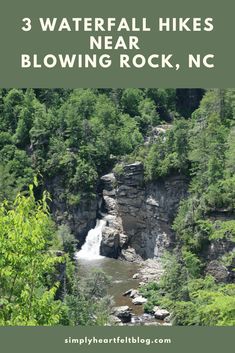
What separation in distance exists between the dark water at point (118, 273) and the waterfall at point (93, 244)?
1370mm

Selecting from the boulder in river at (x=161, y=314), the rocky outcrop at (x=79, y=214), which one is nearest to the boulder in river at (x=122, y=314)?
the boulder in river at (x=161, y=314)

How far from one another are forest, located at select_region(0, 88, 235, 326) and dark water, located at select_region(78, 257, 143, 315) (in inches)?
63.7

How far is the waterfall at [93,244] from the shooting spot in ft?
202

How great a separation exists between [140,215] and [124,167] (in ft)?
15.5

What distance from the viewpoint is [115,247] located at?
200 ft

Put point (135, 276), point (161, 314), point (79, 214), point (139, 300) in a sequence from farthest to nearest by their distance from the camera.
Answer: point (79, 214)
point (135, 276)
point (139, 300)
point (161, 314)

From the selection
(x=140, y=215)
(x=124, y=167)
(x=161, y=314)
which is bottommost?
(x=161, y=314)

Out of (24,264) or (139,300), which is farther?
(139,300)

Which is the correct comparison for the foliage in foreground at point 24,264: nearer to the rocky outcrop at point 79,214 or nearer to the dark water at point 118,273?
the dark water at point 118,273

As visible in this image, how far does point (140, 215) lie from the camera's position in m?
61.1

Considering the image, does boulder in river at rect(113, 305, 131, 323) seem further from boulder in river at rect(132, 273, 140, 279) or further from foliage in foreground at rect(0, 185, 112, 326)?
foliage in foreground at rect(0, 185, 112, 326)

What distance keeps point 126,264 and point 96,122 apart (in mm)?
20950

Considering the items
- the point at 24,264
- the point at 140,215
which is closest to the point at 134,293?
the point at 140,215

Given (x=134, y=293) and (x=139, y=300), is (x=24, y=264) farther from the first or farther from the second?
(x=134, y=293)
